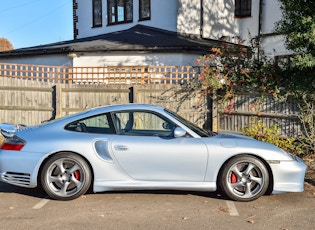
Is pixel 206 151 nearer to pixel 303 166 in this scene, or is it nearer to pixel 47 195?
pixel 303 166

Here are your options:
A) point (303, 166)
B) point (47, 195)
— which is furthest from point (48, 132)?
point (303, 166)

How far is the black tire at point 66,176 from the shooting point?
5.02 metres

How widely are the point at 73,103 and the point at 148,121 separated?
234 inches

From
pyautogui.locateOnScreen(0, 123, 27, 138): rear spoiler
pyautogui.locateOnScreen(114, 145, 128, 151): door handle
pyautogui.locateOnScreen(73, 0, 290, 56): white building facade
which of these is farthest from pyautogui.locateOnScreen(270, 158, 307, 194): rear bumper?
pyautogui.locateOnScreen(73, 0, 290, 56): white building facade

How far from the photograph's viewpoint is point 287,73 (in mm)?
9000

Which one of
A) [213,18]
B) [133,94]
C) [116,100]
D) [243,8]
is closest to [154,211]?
[133,94]

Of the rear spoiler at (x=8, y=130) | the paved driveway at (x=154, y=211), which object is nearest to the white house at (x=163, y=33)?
the rear spoiler at (x=8, y=130)

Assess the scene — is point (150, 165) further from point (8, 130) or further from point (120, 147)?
point (8, 130)

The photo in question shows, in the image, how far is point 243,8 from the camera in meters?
17.7

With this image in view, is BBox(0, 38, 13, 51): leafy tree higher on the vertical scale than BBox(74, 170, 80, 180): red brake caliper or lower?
higher

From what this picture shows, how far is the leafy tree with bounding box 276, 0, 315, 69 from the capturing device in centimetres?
806

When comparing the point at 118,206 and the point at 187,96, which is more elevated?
the point at 187,96

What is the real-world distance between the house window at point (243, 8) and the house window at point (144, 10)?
13.7 ft

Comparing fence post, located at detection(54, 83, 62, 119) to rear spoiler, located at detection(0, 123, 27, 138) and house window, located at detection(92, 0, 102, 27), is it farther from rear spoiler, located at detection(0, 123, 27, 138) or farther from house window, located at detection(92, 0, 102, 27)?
house window, located at detection(92, 0, 102, 27)
